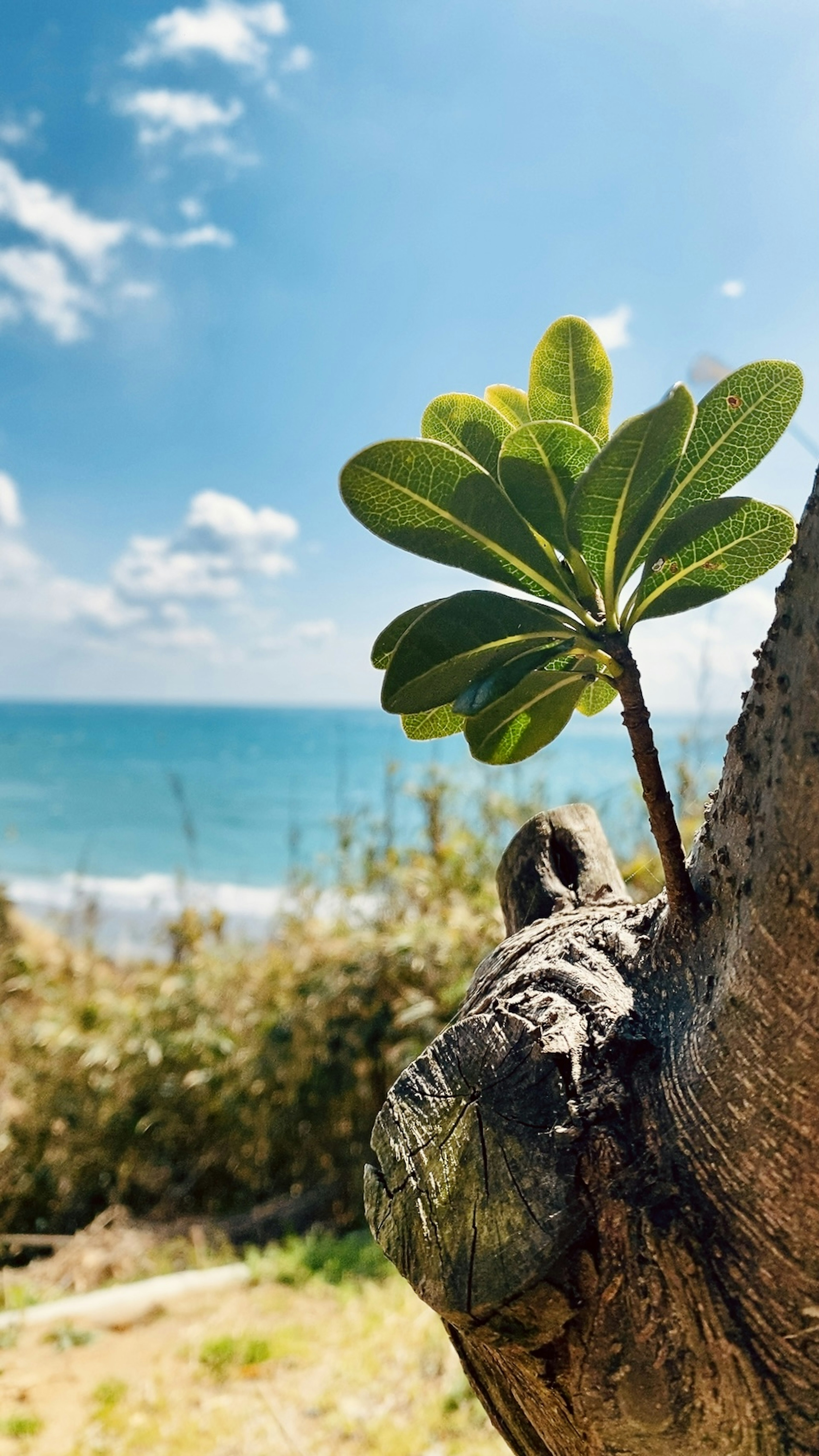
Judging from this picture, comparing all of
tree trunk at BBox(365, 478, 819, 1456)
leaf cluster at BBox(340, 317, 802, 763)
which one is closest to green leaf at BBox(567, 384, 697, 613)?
leaf cluster at BBox(340, 317, 802, 763)

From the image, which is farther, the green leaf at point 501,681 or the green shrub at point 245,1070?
the green shrub at point 245,1070

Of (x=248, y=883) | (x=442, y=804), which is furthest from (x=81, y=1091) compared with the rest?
(x=248, y=883)

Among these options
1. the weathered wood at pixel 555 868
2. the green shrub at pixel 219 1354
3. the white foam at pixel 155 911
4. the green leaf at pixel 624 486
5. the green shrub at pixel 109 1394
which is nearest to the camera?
the green leaf at pixel 624 486

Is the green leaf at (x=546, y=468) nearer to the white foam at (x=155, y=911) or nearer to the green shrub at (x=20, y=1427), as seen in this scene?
the green shrub at (x=20, y=1427)

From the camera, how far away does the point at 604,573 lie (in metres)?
0.70

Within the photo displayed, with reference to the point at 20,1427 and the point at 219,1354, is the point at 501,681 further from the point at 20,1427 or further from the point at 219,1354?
the point at 219,1354

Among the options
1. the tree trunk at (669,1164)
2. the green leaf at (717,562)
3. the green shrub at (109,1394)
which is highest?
the green leaf at (717,562)

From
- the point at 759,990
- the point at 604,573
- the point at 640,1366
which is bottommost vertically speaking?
the point at 640,1366

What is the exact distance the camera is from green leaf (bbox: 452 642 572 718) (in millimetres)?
669

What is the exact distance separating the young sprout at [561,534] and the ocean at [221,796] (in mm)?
457

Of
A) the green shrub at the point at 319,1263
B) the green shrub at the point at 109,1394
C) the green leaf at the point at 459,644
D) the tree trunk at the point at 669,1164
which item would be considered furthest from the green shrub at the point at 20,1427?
the green leaf at the point at 459,644

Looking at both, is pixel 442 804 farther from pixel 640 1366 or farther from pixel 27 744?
pixel 27 744

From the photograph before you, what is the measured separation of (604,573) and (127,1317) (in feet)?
9.60

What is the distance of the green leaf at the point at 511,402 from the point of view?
80 cm
